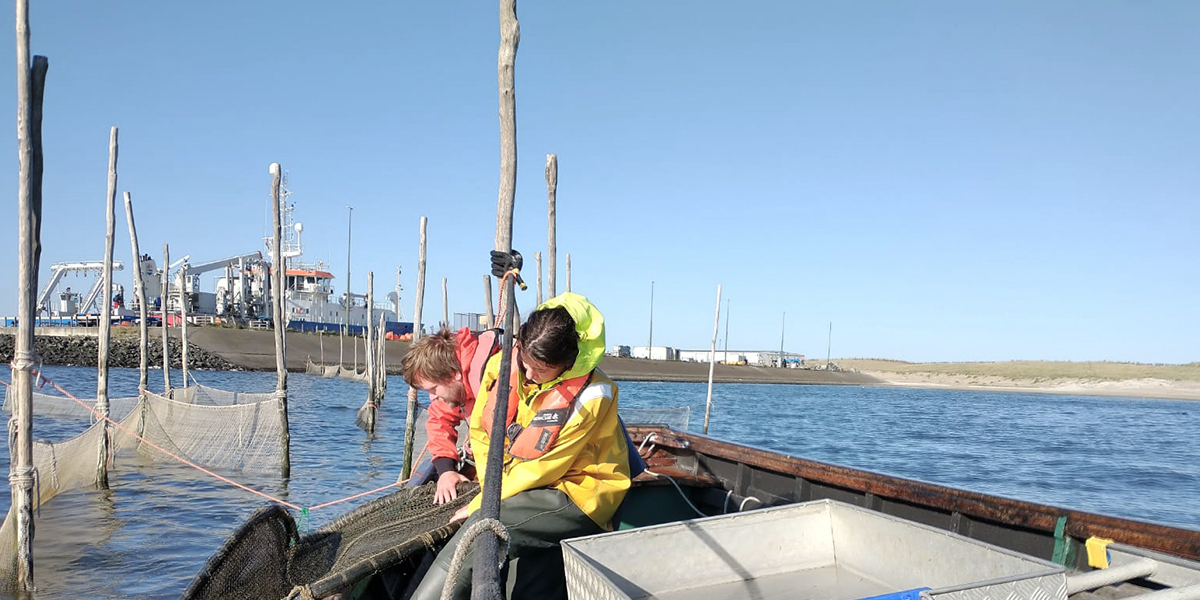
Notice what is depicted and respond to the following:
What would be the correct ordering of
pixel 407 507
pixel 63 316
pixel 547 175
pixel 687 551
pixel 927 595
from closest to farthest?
1. pixel 927 595
2. pixel 687 551
3. pixel 407 507
4. pixel 547 175
5. pixel 63 316

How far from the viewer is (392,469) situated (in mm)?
14375

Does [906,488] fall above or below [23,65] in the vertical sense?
below

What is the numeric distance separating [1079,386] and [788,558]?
281 ft

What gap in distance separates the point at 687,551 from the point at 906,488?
1.87 meters

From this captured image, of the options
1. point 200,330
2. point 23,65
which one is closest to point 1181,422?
point 23,65

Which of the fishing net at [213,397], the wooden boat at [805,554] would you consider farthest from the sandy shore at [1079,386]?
the wooden boat at [805,554]

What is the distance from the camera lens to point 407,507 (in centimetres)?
412

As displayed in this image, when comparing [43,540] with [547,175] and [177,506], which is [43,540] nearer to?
[177,506]

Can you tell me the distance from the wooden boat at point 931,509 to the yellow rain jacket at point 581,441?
0.39 m

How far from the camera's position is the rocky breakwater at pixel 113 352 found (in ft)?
139

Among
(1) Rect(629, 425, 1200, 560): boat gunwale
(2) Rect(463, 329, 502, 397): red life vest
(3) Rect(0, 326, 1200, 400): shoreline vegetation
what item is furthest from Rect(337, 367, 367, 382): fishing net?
(2) Rect(463, 329, 502, 397): red life vest

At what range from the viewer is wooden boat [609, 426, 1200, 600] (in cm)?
300

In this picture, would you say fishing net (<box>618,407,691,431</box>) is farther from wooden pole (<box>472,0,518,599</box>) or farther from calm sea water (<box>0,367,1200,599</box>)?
wooden pole (<box>472,0,518,599</box>)

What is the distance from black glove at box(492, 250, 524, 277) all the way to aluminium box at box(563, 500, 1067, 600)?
38.2 inches
